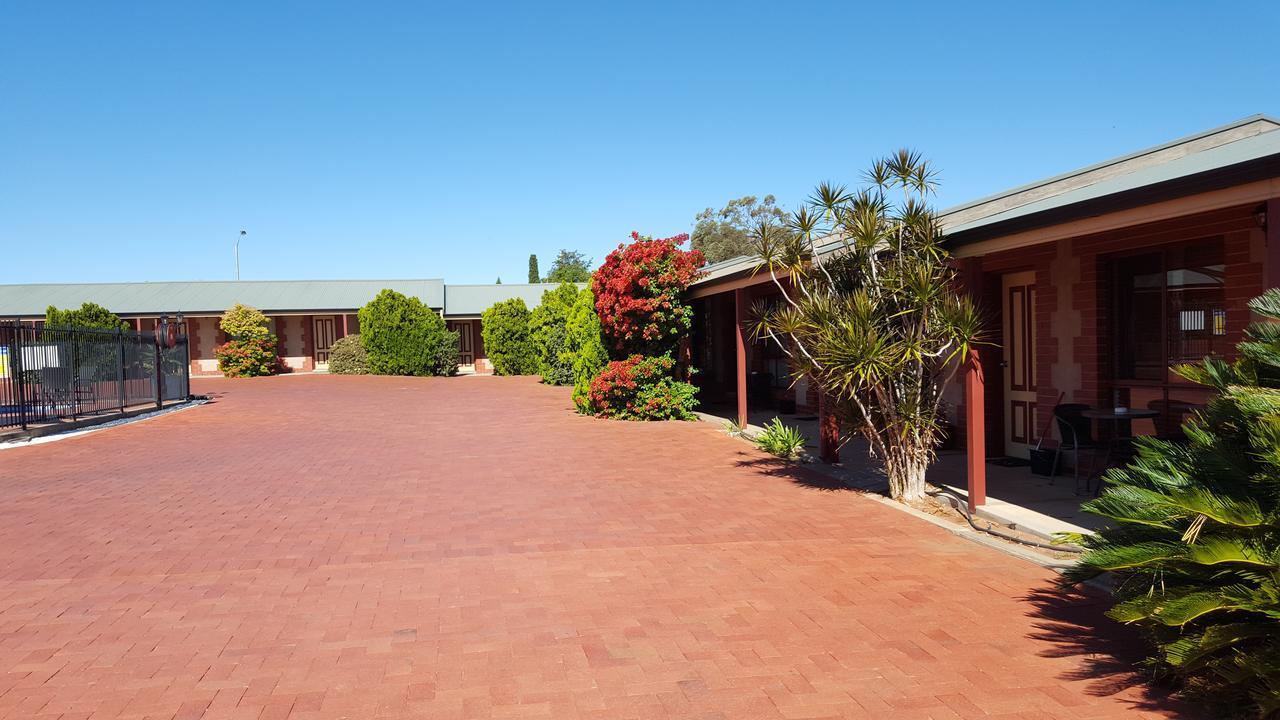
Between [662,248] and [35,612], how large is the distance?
12.3 metres

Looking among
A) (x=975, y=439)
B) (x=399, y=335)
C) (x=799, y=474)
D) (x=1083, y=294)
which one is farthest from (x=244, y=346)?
(x=975, y=439)

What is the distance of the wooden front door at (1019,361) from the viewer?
10.4 m

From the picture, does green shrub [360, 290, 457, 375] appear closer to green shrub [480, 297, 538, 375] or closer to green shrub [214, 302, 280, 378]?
green shrub [480, 297, 538, 375]

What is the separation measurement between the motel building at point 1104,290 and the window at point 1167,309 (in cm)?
1

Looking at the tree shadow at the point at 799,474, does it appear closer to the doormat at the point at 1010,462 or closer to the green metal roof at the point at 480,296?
the doormat at the point at 1010,462

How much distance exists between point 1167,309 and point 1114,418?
4.97 feet

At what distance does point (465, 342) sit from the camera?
128 feet

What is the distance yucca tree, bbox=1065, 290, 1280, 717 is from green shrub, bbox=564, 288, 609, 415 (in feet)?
44.0

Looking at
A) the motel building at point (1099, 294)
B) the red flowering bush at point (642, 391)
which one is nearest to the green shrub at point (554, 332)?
the red flowering bush at point (642, 391)

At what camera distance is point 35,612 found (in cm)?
534

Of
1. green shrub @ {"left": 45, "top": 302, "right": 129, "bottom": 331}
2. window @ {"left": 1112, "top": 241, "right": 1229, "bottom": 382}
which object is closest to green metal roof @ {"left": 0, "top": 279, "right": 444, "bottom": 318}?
green shrub @ {"left": 45, "top": 302, "right": 129, "bottom": 331}

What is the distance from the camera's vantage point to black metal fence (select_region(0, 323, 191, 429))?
14766 mm

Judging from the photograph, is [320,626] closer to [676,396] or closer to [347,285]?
[676,396]

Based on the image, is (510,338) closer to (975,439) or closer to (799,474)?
(799,474)
